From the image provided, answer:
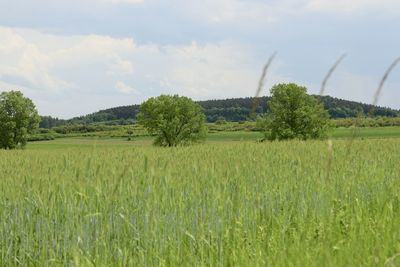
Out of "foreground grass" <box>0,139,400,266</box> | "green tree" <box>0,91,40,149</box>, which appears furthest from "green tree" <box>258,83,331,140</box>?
"foreground grass" <box>0,139,400,266</box>

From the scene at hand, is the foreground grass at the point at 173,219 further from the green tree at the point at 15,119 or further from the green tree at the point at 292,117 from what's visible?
the green tree at the point at 15,119

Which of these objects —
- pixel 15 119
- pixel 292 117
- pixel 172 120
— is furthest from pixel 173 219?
pixel 15 119

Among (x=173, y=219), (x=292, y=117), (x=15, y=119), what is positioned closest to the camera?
(x=173, y=219)

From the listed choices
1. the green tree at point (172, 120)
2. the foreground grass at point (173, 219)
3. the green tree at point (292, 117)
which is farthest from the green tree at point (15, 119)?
the foreground grass at point (173, 219)

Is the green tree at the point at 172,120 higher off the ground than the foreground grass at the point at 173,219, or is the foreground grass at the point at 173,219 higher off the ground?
the green tree at the point at 172,120

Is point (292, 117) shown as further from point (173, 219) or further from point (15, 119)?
point (173, 219)

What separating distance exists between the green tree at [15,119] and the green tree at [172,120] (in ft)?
47.1

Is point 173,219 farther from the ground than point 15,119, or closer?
closer

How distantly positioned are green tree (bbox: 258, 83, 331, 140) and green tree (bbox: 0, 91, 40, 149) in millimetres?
31092

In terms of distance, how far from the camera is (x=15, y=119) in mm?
62500

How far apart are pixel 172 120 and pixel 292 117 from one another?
14.6m

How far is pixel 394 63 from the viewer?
3.31m

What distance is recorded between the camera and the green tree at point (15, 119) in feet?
198

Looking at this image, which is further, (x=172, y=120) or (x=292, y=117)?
(x=172, y=120)
